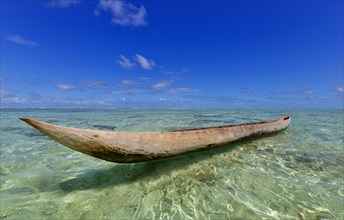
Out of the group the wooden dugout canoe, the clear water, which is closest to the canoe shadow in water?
the clear water

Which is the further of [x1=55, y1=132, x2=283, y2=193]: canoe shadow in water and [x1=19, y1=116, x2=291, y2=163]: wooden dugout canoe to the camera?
[x1=55, y1=132, x2=283, y2=193]: canoe shadow in water

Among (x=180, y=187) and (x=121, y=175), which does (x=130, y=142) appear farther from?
(x=180, y=187)

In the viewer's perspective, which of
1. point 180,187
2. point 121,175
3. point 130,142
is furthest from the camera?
point 121,175

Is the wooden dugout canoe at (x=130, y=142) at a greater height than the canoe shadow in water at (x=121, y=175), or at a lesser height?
greater

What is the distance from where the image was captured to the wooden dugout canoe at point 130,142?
2770mm

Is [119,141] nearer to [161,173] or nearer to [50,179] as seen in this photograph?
[161,173]

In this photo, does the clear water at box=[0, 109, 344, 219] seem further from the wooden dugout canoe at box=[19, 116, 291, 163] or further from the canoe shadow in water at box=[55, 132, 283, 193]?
the wooden dugout canoe at box=[19, 116, 291, 163]

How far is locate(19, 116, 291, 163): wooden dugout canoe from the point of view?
277 cm

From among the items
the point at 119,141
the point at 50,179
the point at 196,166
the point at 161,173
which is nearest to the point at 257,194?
the point at 196,166

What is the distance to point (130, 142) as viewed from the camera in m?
3.15

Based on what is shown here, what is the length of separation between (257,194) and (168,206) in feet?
4.89

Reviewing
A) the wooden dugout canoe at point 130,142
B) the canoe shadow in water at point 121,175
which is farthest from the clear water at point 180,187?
the wooden dugout canoe at point 130,142

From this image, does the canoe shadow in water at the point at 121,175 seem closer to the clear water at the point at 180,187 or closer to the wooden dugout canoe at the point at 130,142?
the clear water at the point at 180,187

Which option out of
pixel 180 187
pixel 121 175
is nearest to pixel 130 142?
pixel 121 175
